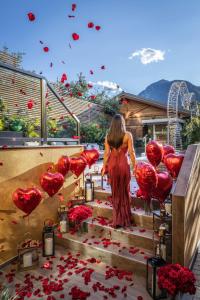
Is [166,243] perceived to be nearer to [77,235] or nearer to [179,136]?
[77,235]

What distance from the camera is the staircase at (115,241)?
107 inches

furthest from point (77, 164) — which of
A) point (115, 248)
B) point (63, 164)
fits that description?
point (115, 248)

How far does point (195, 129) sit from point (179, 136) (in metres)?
1.96

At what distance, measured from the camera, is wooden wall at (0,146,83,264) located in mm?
2852

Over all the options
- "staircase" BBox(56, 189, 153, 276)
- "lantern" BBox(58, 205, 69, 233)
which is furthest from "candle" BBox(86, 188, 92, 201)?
"lantern" BBox(58, 205, 69, 233)

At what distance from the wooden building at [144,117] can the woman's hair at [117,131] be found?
11612 mm

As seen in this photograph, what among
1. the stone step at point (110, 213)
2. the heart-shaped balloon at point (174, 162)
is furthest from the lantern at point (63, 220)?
the heart-shaped balloon at point (174, 162)

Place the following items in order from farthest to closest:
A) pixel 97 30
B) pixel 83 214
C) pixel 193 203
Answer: pixel 97 30
pixel 83 214
pixel 193 203

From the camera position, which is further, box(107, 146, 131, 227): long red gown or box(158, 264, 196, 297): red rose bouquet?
box(107, 146, 131, 227): long red gown

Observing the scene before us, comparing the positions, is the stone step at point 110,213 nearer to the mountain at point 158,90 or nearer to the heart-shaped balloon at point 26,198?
the heart-shaped balloon at point 26,198

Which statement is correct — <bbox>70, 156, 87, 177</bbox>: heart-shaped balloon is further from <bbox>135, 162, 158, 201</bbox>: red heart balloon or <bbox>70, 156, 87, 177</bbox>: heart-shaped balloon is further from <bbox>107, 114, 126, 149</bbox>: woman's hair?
<bbox>135, 162, 158, 201</bbox>: red heart balloon

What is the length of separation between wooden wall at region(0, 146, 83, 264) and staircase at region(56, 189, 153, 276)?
522 millimetres

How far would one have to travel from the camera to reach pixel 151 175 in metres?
2.53

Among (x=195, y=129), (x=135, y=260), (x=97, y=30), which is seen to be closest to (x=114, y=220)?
(x=135, y=260)
